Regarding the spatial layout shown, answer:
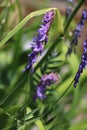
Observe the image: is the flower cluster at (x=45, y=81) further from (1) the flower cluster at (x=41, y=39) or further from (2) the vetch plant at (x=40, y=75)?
(1) the flower cluster at (x=41, y=39)

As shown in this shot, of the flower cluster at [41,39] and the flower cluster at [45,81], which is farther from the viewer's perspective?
the flower cluster at [45,81]

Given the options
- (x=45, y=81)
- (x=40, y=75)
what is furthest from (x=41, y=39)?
(x=40, y=75)

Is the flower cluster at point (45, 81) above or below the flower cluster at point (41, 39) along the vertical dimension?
above

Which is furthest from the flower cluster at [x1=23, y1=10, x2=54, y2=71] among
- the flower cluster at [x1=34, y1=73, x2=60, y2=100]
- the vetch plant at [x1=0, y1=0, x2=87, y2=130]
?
the flower cluster at [x1=34, y1=73, x2=60, y2=100]

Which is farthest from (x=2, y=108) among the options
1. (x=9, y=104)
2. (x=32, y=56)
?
(x=32, y=56)

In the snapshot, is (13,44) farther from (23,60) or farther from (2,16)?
(2,16)

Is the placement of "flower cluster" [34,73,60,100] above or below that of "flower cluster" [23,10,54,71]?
above

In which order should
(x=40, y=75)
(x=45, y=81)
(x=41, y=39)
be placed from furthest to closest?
1. (x=40, y=75)
2. (x=45, y=81)
3. (x=41, y=39)

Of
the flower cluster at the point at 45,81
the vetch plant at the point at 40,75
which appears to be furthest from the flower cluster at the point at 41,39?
the flower cluster at the point at 45,81

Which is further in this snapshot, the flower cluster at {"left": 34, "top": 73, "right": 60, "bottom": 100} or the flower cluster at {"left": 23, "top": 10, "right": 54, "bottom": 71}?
the flower cluster at {"left": 34, "top": 73, "right": 60, "bottom": 100}

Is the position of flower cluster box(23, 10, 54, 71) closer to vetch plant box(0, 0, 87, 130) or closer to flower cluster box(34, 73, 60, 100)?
vetch plant box(0, 0, 87, 130)

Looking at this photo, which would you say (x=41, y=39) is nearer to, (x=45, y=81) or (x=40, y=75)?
(x=45, y=81)
